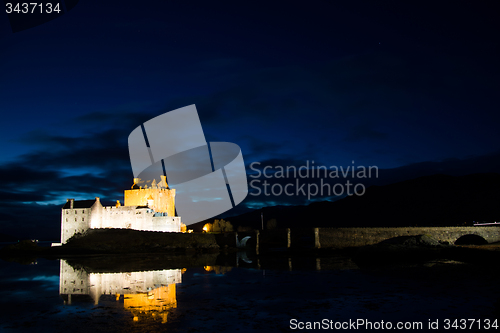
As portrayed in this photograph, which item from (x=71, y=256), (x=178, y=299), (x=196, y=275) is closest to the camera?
(x=178, y=299)

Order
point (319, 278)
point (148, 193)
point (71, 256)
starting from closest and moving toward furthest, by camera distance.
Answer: point (319, 278) < point (71, 256) < point (148, 193)

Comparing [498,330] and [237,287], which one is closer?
[498,330]

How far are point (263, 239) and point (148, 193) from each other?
19496 millimetres

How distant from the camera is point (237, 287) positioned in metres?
19.5

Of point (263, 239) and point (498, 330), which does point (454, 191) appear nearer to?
point (263, 239)

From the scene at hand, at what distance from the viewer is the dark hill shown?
104 metres

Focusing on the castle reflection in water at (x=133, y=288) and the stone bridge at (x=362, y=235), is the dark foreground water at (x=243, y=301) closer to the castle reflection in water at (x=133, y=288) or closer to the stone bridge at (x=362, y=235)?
the castle reflection in water at (x=133, y=288)

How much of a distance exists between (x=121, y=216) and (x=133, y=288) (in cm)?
3518

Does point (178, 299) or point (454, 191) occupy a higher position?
point (454, 191)

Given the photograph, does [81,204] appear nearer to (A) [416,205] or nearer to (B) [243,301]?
(B) [243,301]

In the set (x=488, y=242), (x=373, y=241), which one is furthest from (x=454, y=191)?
(x=373, y=241)

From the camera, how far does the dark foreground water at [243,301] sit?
39.4 feet

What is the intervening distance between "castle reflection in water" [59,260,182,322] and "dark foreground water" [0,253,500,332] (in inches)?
1.8

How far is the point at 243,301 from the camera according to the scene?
51.6 ft
